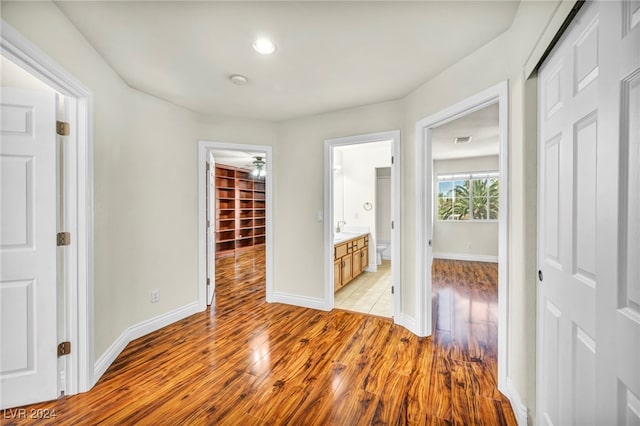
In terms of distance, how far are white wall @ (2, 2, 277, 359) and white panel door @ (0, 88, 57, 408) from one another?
11.2 inches

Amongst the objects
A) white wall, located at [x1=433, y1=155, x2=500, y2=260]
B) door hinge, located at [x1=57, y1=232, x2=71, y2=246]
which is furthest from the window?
door hinge, located at [x1=57, y1=232, x2=71, y2=246]

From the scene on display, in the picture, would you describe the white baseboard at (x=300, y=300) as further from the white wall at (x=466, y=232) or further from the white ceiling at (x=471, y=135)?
the white wall at (x=466, y=232)

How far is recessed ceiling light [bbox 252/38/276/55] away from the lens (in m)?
1.85

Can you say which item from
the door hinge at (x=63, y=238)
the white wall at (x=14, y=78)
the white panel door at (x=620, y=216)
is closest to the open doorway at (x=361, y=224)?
the white panel door at (x=620, y=216)

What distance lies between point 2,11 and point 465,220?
23.9ft

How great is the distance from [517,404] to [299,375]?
142 centimetres

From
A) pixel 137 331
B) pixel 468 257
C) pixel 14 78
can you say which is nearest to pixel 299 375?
pixel 137 331

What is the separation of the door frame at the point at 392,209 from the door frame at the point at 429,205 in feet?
0.94

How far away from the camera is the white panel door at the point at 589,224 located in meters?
0.75

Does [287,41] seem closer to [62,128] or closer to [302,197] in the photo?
[62,128]

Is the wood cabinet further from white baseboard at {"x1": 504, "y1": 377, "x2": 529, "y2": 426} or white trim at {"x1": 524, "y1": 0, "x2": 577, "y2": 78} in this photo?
white trim at {"x1": 524, "y1": 0, "x2": 577, "y2": 78}

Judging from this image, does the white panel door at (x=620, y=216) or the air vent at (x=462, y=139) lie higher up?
the air vent at (x=462, y=139)

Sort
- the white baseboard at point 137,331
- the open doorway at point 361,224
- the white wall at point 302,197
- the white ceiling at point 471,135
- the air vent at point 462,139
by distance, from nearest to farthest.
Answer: the white baseboard at point 137,331 → the open doorway at point 361,224 → the white wall at point 302,197 → the white ceiling at point 471,135 → the air vent at point 462,139

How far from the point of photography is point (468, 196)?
6320 mm
